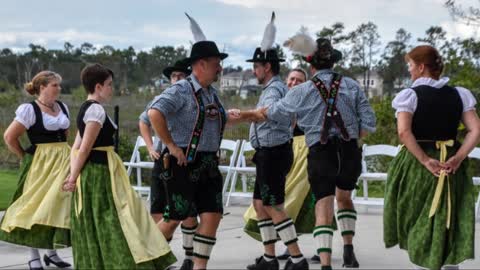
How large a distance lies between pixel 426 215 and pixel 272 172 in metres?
1.45

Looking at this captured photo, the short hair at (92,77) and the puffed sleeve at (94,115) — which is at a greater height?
the short hair at (92,77)

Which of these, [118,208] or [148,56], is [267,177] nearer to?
[118,208]

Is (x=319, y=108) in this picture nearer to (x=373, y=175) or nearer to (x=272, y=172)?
(x=272, y=172)

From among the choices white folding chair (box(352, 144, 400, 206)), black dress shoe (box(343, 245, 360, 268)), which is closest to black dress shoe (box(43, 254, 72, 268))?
black dress shoe (box(343, 245, 360, 268))

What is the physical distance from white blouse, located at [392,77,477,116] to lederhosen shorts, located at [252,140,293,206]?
1333mm

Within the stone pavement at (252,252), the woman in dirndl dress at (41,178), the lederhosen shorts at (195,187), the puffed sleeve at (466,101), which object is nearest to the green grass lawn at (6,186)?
the stone pavement at (252,252)

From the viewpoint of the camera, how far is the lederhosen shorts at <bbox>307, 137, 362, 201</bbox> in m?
5.81

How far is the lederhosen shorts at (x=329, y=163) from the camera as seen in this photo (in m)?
5.81

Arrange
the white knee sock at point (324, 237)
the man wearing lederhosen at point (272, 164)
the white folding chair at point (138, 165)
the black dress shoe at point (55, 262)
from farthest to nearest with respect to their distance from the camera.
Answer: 1. the white folding chair at point (138, 165)
2. the black dress shoe at point (55, 262)
3. the man wearing lederhosen at point (272, 164)
4. the white knee sock at point (324, 237)

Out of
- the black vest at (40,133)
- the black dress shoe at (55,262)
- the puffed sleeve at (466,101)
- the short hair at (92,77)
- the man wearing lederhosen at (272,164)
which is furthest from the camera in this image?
the black dress shoe at (55,262)

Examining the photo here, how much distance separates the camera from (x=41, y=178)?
252 inches

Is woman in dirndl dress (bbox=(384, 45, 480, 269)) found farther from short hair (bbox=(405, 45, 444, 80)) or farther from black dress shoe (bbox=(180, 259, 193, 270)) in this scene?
black dress shoe (bbox=(180, 259, 193, 270))

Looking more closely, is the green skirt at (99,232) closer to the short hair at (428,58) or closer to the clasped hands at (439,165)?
the clasped hands at (439,165)

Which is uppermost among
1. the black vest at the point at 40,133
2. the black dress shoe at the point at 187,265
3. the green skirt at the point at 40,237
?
the black vest at the point at 40,133
